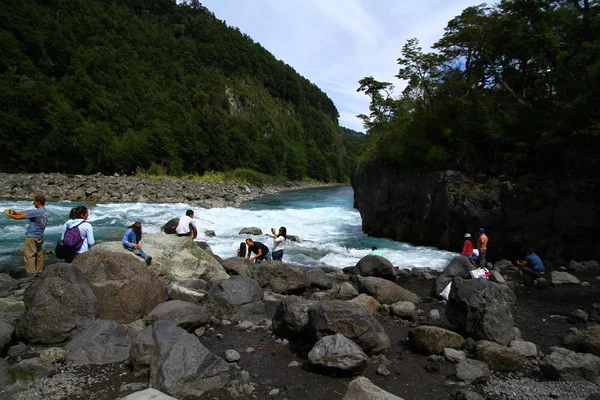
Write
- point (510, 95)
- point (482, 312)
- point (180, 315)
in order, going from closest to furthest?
1. point (482, 312)
2. point (180, 315)
3. point (510, 95)

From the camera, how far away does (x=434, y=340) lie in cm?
668

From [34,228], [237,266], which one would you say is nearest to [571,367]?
[237,266]

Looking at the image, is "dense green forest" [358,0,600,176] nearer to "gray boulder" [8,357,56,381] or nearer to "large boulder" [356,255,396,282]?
"large boulder" [356,255,396,282]

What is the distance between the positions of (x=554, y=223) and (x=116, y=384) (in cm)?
1652

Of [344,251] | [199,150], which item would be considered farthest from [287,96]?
[344,251]

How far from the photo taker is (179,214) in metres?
26.9

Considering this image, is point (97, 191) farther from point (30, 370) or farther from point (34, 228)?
point (30, 370)

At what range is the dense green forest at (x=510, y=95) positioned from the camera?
15.2m

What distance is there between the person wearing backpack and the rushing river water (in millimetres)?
6224

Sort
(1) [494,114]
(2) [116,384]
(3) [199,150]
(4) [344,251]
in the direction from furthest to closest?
1. (3) [199,150]
2. (1) [494,114]
3. (4) [344,251]
4. (2) [116,384]

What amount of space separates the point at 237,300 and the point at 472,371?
489 centimetres

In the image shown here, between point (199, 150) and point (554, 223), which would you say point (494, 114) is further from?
point (199, 150)

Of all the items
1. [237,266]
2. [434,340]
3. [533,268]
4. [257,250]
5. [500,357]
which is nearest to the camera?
[500,357]

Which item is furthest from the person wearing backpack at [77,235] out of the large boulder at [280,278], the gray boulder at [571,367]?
the gray boulder at [571,367]
